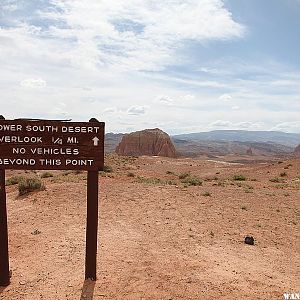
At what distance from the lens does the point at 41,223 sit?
33.8ft

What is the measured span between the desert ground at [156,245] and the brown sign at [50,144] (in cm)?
210

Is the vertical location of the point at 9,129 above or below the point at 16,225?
above

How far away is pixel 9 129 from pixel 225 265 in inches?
189

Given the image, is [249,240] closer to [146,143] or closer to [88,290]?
[88,290]

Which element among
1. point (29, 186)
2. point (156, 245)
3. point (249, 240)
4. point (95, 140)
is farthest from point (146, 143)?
point (95, 140)

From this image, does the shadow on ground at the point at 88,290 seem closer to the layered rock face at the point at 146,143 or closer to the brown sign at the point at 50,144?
the brown sign at the point at 50,144

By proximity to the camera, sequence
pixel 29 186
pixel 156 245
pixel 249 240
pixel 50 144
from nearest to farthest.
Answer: pixel 50 144, pixel 156 245, pixel 249 240, pixel 29 186

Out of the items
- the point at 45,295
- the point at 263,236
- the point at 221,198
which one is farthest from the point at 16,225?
the point at 221,198

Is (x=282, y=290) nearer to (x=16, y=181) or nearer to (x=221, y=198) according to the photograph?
(x=221, y=198)

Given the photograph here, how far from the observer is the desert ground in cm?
627

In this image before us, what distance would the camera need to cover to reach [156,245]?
8.56 meters

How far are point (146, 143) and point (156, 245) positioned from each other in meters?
71.2

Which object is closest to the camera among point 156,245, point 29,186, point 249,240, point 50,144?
point 50,144

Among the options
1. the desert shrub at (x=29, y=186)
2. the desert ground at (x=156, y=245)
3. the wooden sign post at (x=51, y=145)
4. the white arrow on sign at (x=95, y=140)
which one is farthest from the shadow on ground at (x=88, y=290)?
the desert shrub at (x=29, y=186)
